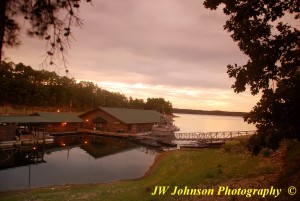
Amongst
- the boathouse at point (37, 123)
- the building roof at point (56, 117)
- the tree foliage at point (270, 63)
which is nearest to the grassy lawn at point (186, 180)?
the tree foliage at point (270, 63)

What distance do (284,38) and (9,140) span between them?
48.4 m

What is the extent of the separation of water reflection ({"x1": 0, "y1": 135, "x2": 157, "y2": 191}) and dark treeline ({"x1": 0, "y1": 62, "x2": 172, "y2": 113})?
31.8 metres

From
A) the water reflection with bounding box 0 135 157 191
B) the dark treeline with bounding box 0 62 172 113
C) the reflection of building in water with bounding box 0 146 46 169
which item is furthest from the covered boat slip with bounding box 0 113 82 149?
the dark treeline with bounding box 0 62 172 113

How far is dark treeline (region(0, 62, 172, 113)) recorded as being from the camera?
85.1 metres

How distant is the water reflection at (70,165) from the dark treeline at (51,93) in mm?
31818

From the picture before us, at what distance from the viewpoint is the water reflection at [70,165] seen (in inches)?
1131

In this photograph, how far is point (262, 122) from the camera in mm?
10672

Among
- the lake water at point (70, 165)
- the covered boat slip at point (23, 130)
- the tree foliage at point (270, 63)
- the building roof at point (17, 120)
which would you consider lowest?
the lake water at point (70, 165)

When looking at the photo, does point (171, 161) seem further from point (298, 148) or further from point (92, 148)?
point (92, 148)

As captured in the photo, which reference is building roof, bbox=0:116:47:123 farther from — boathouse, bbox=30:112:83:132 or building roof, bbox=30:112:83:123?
boathouse, bbox=30:112:83:132

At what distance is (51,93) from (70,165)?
72.3 meters

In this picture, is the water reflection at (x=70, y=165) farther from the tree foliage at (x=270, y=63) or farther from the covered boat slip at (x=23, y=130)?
the tree foliage at (x=270, y=63)
